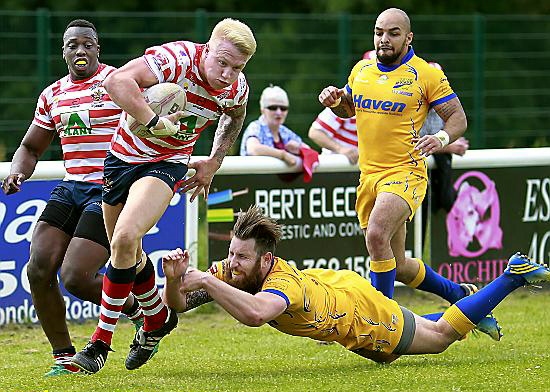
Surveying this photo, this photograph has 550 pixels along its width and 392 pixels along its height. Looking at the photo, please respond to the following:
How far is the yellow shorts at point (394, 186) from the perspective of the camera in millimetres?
9281

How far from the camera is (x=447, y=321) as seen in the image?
8.34 meters

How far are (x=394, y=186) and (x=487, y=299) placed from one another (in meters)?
1.21

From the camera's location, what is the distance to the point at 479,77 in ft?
61.2

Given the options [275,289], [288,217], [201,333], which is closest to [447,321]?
[275,289]

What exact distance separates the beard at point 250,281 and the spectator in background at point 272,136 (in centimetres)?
392

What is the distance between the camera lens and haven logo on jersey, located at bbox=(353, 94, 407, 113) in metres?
9.34

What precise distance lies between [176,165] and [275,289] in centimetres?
97

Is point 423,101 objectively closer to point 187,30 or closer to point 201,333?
point 201,333

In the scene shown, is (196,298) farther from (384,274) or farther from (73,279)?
(384,274)

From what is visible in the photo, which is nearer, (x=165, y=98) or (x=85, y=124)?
(x=165, y=98)

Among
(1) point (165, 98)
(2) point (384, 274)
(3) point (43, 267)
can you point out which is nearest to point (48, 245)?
(3) point (43, 267)

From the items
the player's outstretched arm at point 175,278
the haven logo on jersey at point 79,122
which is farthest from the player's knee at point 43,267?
the player's outstretched arm at point 175,278

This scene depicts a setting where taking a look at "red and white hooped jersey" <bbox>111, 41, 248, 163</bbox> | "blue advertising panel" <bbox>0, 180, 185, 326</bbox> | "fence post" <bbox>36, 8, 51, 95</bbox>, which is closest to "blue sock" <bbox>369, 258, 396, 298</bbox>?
"red and white hooped jersey" <bbox>111, 41, 248, 163</bbox>

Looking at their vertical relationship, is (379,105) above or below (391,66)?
below
